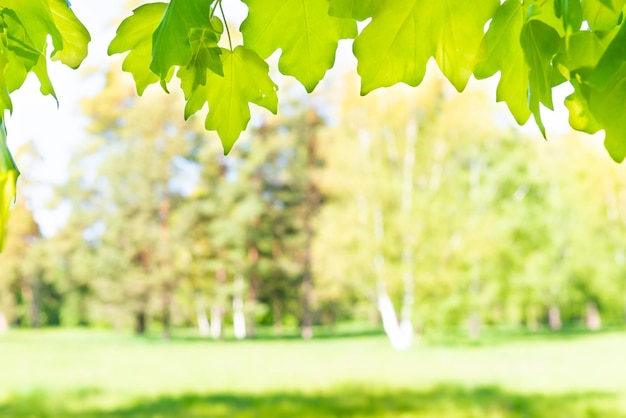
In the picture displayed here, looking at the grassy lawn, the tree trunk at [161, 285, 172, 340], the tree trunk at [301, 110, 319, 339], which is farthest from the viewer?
the tree trunk at [301, 110, 319, 339]

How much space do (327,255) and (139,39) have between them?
465 inches

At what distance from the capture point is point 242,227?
15320 mm

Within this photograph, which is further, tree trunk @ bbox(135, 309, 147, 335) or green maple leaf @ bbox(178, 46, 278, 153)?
tree trunk @ bbox(135, 309, 147, 335)

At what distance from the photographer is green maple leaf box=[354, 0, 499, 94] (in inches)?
17.2

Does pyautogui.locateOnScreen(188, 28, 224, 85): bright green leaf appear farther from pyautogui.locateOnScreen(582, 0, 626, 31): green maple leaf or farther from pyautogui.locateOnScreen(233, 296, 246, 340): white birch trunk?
pyautogui.locateOnScreen(233, 296, 246, 340): white birch trunk

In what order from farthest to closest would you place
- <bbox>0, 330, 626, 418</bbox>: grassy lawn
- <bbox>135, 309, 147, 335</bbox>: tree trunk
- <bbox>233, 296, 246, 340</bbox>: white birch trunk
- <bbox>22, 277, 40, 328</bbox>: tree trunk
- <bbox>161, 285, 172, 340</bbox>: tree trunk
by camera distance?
<bbox>22, 277, 40, 328</bbox>: tree trunk < <bbox>135, 309, 147, 335</bbox>: tree trunk < <bbox>233, 296, 246, 340</bbox>: white birch trunk < <bbox>161, 285, 172, 340</bbox>: tree trunk < <bbox>0, 330, 626, 418</bbox>: grassy lawn

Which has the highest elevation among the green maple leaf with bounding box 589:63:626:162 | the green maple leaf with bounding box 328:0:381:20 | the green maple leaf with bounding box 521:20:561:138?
the green maple leaf with bounding box 328:0:381:20

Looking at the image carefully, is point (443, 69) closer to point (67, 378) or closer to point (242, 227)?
point (67, 378)

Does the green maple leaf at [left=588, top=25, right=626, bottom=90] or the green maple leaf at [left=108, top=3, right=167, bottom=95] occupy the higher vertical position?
the green maple leaf at [left=108, top=3, right=167, bottom=95]

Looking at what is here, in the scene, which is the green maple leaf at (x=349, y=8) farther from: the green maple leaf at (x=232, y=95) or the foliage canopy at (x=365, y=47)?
the green maple leaf at (x=232, y=95)

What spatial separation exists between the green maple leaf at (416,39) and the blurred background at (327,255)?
220 inches

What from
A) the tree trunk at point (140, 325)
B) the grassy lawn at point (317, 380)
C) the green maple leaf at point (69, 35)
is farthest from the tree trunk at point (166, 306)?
the green maple leaf at point (69, 35)

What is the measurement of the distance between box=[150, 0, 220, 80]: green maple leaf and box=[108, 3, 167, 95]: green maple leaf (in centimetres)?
9

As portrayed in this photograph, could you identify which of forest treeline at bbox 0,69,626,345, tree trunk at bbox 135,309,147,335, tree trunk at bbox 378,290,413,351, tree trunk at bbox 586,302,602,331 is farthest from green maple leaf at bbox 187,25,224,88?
tree trunk at bbox 586,302,602,331
